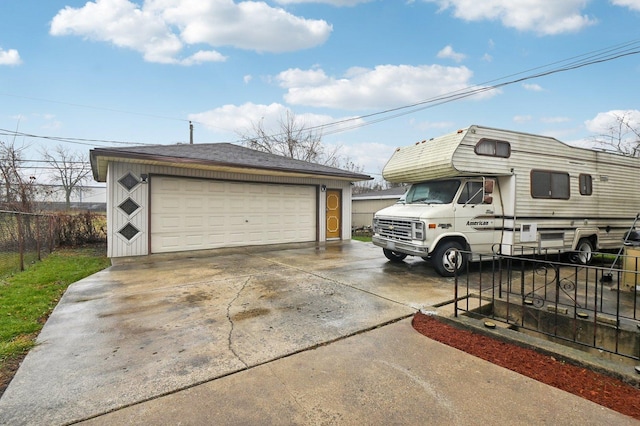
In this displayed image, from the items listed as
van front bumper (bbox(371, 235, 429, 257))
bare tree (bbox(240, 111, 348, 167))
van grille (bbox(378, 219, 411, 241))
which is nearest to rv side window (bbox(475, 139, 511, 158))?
van grille (bbox(378, 219, 411, 241))

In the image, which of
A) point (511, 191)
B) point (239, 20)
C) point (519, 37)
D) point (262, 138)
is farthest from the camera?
point (262, 138)

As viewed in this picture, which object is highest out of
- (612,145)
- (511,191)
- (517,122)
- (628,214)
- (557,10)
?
(557,10)

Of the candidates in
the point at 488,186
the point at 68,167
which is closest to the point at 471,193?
the point at 488,186

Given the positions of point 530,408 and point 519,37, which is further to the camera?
point 519,37

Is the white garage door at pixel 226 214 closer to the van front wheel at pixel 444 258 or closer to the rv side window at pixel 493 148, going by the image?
the van front wheel at pixel 444 258

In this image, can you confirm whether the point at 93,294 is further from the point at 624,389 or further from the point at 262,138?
the point at 262,138

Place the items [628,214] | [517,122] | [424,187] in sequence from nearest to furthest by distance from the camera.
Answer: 1. [424,187]
2. [628,214]
3. [517,122]

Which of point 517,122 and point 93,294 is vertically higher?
point 517,122

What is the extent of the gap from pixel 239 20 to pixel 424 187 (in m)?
7.82

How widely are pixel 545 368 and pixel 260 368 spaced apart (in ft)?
8.00

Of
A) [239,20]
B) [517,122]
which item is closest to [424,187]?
[239,20]

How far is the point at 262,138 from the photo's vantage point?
85.4 feet

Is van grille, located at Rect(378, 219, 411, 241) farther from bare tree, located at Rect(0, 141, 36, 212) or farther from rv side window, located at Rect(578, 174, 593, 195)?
bare tree, located at Rect(0, 141, 36, 212)

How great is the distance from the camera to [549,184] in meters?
7.00
